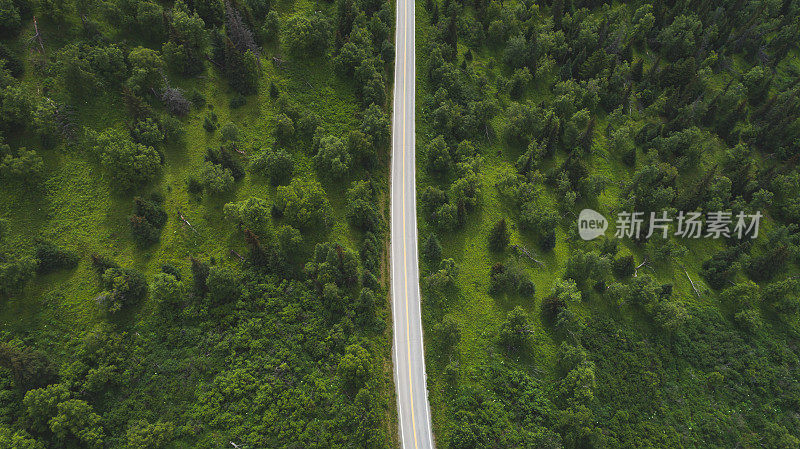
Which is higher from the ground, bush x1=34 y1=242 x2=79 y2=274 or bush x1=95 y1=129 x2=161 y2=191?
bush x1=95 y1=129 x2=161 y2=191

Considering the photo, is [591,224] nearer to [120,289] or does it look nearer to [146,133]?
[120,289]

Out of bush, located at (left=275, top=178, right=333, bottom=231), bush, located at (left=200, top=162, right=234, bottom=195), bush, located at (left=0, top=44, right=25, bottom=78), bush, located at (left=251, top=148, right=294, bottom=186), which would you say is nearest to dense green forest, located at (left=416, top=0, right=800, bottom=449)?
bush, located at (left=275, top=178, right=333, bottom=231)

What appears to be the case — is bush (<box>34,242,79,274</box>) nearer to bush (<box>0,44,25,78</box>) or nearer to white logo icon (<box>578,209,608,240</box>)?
bush (<box>0,44,25,78</box>)

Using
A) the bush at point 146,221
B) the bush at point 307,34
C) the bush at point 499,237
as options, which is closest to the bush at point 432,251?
the bush at point 499,237

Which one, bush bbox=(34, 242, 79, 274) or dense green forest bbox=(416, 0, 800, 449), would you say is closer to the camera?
bush bbox=(34, 242, 79, 274)

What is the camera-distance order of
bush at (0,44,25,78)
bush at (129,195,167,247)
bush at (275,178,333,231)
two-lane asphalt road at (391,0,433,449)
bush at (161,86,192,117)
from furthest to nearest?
bush at (161,86,192,117) < bush at (275,178,333,231) < bush at (0,44,25,78) < bush at (129,195,167,247) < two-lane asphalt road at (391,0,433,449)

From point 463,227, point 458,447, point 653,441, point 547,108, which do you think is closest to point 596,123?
point 547,108

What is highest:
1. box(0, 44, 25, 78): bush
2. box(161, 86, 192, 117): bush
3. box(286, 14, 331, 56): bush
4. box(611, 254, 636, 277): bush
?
box(286, 14, 331, 56): bush
